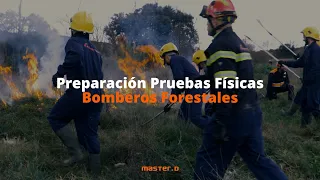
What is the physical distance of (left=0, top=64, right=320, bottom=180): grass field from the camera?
3984 millimetres

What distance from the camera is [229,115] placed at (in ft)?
9.91

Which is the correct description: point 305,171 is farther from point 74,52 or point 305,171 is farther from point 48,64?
point 48,64

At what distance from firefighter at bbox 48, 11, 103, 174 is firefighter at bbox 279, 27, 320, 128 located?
4.35 meters

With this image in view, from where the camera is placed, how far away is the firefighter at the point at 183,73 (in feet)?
19.1

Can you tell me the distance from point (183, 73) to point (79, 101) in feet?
7.35

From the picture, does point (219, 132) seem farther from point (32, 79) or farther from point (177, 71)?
point (32, 79)

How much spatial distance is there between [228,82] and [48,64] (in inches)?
314

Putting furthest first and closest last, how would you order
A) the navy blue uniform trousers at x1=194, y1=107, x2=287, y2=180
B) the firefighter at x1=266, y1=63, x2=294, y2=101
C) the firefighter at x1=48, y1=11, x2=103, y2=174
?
the firefighter at x1=266, y1=63, x2=294, y2=101
the firefighter at x1=48, y1=11, x2=103, y2=174
the navy blue uniform trousers at x1=194, y1=107, x2=287, y2=180

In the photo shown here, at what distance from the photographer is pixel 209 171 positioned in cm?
324

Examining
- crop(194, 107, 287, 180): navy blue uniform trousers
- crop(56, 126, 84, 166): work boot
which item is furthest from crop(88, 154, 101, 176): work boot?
crop(194, 107, 287, 180): navy blue uniform trousers

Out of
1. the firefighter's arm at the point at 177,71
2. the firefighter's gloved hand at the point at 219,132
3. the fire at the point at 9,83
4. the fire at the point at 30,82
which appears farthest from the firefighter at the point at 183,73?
the fire at the point at 9,83

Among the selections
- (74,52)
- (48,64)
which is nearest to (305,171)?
(74,52)

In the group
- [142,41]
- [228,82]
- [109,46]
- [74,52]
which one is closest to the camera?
[228,82]

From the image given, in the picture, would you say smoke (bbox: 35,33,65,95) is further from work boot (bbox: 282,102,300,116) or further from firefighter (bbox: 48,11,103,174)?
work boot (bbox: 282,102,300,116)
